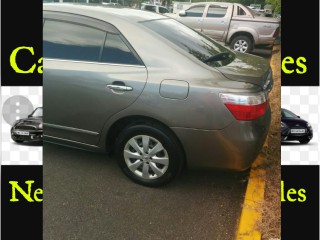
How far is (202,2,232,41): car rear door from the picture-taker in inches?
241

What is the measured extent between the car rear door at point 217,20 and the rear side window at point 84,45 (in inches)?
147

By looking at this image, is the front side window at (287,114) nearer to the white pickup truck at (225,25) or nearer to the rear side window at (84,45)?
the rear side window at (84,45)

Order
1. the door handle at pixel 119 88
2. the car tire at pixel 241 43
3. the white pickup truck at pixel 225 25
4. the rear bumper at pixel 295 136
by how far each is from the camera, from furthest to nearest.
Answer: the car tire at pixel 241 43 → the white pickup truck at pixel 225 25 → the door handle at pixel 119 88 → the rear bumper at pixel 295 136

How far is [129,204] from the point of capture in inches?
97.0

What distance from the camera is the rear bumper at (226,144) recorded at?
7.45ft

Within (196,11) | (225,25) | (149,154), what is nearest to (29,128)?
(149,154)

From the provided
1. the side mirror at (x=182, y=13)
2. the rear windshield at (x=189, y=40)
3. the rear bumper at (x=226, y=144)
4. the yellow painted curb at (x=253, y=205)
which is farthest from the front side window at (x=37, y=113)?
the side mirror at (x=182, y=13)

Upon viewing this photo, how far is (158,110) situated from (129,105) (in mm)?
227

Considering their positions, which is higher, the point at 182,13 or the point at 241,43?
the point at 182,13

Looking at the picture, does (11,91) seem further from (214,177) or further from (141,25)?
(214,177)

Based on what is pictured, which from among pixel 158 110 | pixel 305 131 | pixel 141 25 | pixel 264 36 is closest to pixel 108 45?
pixel 141 25

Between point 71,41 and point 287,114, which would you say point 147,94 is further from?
point 287,114

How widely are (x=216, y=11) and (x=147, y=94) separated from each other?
4.29m

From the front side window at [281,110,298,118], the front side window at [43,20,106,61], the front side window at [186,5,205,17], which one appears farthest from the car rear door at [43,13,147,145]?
the front side window at [186,5,205,17]
